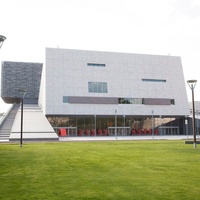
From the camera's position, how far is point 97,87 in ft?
154

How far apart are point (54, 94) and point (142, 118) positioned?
634 inches

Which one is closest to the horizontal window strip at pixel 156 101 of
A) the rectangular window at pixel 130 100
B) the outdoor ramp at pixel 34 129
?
the rectangular window at pixel 130 100

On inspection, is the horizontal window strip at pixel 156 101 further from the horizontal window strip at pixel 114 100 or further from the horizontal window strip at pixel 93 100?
the horizontal window strip at pixel 93 100

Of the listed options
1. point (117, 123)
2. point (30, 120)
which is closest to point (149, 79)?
point (117, 123)

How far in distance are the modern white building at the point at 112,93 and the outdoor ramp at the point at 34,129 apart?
6.48ft

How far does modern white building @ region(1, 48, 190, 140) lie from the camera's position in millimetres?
45688

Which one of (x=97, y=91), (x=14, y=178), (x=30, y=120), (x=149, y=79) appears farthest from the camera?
(x=149, y=79)

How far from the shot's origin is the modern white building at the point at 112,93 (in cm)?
4569

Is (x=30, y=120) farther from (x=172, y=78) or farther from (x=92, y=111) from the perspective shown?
(x=172, y=78)

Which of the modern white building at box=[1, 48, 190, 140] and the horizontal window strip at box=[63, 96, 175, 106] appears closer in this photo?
the horizontal window strip at box=[63, 96, 175, 106]

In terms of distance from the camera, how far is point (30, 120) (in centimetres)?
4322

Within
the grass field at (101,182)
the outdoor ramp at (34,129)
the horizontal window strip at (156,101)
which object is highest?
the horizontal window strip at (156,101)

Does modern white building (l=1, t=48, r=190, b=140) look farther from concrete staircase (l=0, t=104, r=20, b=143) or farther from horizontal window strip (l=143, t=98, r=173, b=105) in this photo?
concrete staircase (l=0, t=104, r=20, b=143)

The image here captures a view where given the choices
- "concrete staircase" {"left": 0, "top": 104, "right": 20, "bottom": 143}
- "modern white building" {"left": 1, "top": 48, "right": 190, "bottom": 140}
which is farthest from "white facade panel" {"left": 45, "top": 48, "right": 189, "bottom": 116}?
"concrete staircase" {"left": 0, "top": 104, "right": 20, "bottom": 143}
